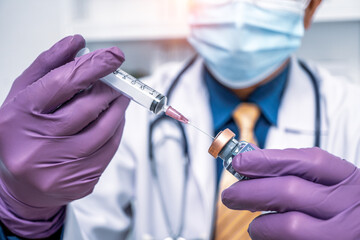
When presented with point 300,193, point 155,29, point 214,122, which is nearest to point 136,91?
point 300,193

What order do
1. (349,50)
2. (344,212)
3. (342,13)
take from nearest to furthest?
(344,212) < (342,13) < (349,50)

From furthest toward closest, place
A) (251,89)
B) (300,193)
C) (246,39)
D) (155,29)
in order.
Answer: (155,29) → (251,89) → (246,39) → (300,193)

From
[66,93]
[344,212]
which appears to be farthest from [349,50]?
[66,93]

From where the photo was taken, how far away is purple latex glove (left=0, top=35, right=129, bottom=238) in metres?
0.46

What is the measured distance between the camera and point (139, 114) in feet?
2.82

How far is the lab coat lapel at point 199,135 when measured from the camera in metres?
0.77

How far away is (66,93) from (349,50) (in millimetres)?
1277

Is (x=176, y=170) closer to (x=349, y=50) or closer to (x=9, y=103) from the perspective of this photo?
(x=9, y=103)

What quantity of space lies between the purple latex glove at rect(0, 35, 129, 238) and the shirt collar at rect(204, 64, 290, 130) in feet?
1.22

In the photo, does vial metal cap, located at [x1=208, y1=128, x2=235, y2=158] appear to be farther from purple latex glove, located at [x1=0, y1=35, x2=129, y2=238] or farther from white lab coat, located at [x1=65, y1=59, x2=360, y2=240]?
white lab coat, located at [x1=65, y1=59, x2=360, y2=240]

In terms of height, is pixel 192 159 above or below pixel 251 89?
below

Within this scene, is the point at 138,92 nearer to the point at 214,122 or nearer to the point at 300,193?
the point at 300,193

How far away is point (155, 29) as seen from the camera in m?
1.19

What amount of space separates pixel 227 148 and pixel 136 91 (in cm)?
16
